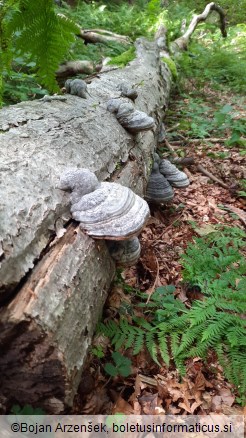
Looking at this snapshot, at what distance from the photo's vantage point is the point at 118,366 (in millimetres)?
2559

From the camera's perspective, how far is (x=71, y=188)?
2363 millimetres

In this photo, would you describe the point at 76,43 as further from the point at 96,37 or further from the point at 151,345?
the point at 151,345

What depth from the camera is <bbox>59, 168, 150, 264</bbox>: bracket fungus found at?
218 centimetres

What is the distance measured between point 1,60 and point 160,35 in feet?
27.1

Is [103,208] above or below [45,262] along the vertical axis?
above

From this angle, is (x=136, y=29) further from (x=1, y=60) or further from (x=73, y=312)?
(x=73, y=312)

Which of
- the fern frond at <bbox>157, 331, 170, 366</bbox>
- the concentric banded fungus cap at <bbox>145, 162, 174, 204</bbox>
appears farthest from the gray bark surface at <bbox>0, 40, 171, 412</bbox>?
the concentric banded fungus cap at <bbox>145, 162, 174, 204</bbox>

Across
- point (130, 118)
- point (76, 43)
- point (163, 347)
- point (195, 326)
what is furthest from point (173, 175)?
point (76, 43)

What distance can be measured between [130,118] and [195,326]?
2308 millimetres

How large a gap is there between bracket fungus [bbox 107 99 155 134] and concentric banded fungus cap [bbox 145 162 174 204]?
36.1 inches

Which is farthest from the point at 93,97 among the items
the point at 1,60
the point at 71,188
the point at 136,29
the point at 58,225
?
the point at 136,29

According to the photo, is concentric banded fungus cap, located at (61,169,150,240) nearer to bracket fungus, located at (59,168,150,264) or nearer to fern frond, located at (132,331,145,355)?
bracket fungus, located at (59,168,150,264)

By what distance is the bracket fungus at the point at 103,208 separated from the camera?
2.18 m

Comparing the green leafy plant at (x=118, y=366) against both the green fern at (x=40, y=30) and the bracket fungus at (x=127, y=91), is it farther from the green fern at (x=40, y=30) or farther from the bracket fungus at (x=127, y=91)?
the bracket fungus at (x=127, y=91)
